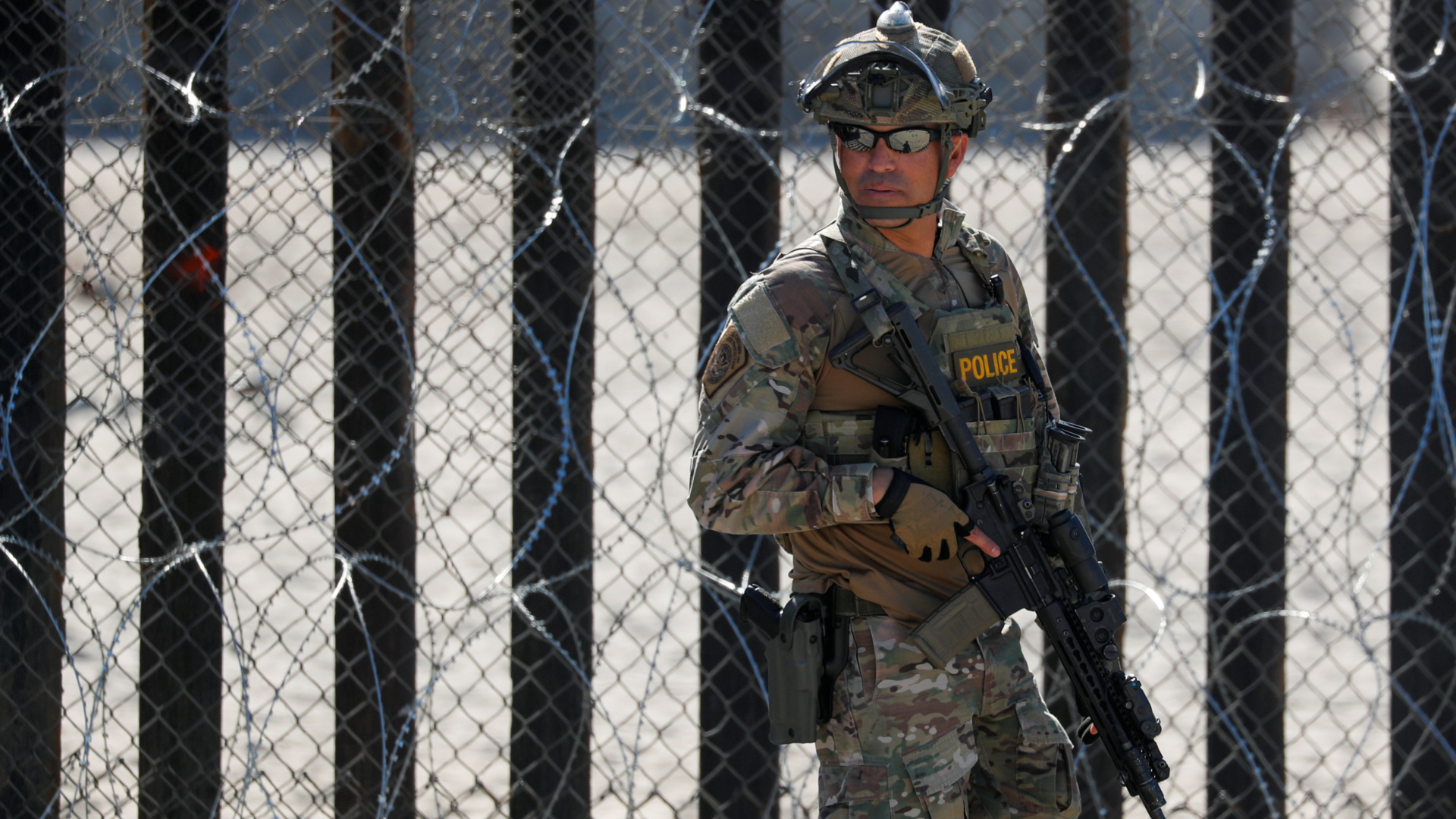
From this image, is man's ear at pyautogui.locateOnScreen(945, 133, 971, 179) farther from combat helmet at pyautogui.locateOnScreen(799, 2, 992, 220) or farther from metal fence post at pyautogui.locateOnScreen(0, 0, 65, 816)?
metal fence post at pyautogui.locateOnScreen(0, 0, 65, 816)

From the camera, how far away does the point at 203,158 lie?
2.92m

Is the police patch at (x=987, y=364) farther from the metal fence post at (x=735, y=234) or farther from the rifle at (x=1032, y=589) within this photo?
the metal fence post at (x=735, y=234)

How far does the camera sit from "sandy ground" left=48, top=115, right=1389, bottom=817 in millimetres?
2939

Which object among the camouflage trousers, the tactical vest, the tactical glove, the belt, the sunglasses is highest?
the sunglasses

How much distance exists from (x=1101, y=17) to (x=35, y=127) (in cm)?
243

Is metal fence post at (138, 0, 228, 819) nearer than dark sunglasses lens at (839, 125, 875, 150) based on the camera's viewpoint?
No

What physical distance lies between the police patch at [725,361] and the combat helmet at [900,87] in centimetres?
33

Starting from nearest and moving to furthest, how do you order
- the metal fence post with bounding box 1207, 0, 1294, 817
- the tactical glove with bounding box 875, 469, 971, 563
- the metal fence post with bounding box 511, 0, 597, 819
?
1. the tactical glove with bounding box 875, 469, 971, 563
2. the metal fence post with bounding box 511, 0, 597, 819
3. the metal fence post with bounding box 1207, 0, 1294, 817

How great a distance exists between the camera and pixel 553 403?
2.98m

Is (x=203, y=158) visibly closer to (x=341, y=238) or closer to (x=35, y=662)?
(x=341, y=238)

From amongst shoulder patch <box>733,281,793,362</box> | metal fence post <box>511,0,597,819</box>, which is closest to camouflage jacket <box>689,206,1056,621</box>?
shoulder patch <box>733,281,793,362</box>

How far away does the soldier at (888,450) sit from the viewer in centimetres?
216

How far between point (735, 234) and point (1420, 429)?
1705mm

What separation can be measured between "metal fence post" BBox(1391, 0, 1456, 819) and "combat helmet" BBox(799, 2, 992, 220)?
133 cm
